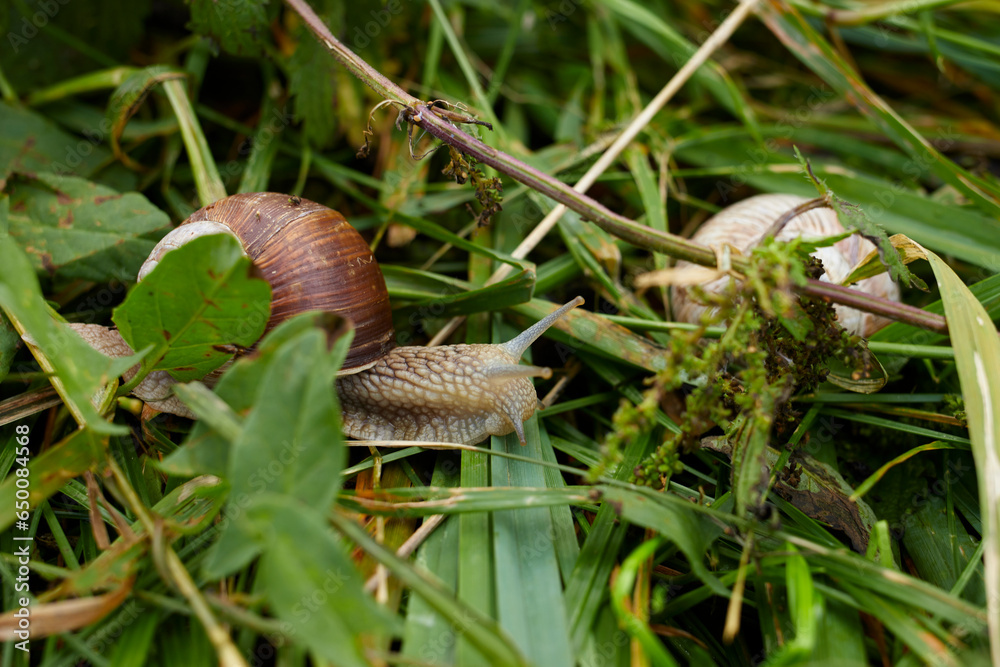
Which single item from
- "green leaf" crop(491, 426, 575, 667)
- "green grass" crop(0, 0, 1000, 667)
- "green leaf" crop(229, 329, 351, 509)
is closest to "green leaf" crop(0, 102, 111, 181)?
"green grass" crop(0, 0, 1000, 667)

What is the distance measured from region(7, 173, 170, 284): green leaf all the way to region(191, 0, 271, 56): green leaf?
609mm

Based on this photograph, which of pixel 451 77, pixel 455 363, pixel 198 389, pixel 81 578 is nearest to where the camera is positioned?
pixel 81 578

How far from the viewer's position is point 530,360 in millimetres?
2119

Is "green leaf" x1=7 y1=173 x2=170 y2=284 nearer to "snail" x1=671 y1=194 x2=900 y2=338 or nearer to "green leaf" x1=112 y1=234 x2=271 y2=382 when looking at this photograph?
"green leaf" x1=112 y1=234 x2=271 y2=382

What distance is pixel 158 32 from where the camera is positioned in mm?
3033

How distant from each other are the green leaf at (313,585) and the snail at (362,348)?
802 millimetres

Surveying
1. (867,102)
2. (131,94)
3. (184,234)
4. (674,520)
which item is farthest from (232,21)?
(867,102)

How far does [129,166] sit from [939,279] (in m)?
2.75

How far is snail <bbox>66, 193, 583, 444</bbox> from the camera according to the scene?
6.15ft

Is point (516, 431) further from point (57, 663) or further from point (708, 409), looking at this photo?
point (57, 663)

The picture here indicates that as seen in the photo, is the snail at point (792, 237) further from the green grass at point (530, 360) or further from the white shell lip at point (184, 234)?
the white shell lip at point (184, 234)

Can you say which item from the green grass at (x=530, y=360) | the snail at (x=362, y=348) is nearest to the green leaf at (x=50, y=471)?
the green grass at (x=530, y=360)

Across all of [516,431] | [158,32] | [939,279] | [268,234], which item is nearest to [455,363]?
[516,431]

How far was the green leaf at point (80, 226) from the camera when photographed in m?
2.12
